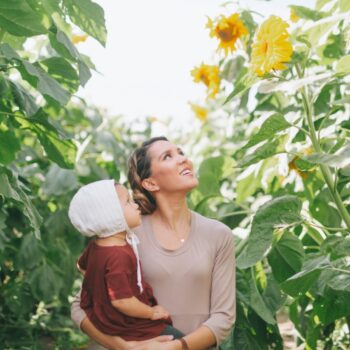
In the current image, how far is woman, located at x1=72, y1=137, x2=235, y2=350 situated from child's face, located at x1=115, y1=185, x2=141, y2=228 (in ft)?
0.42

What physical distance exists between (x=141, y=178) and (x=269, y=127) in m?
0.39

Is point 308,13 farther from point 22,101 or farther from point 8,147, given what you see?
point 8,147

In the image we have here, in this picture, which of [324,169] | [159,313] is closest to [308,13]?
[324,169]

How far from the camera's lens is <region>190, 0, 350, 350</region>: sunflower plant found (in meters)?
2.07

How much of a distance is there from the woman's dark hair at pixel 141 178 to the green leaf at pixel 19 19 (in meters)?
0.47

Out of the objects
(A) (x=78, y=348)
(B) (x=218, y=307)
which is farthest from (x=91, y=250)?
(A) (x=78, y=348)

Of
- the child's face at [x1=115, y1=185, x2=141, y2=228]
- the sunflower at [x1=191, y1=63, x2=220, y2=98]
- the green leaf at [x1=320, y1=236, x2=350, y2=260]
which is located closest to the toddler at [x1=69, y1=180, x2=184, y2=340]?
the child's face at [x1=115, y1=185, x2=141, y2=228]

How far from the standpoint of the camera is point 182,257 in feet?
6.84

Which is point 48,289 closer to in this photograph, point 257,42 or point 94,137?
point 94,137

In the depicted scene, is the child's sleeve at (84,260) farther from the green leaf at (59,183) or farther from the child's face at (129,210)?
the green leaf at (59,183)

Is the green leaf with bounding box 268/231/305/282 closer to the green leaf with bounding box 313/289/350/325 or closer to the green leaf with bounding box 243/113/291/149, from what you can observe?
the green leaf with bounding box 313/289/350/325

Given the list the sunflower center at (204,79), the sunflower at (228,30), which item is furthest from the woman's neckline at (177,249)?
the sunflower center at (204,79)

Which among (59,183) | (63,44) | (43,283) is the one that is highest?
(63,44)

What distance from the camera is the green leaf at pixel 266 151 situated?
6.78 ft
